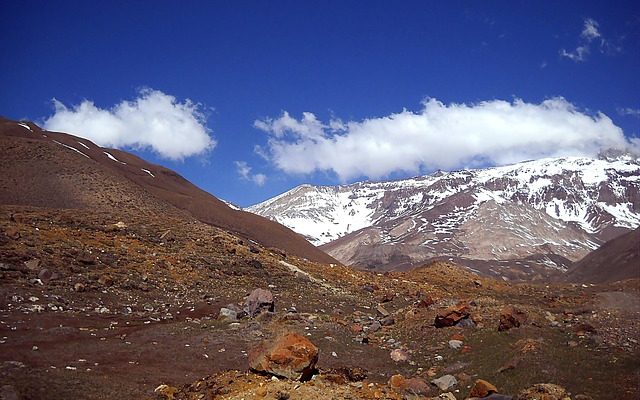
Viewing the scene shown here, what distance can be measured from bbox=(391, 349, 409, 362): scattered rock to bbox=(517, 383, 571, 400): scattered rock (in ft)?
19.7

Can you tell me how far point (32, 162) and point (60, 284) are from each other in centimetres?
4351

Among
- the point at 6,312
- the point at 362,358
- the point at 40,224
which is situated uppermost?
the point at 40,224

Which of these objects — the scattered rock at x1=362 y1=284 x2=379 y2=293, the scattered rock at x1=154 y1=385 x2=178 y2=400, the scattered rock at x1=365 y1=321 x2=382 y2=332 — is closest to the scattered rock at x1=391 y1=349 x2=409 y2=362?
the scattered rock at x1=365 y1=321 x2=382 y2=332

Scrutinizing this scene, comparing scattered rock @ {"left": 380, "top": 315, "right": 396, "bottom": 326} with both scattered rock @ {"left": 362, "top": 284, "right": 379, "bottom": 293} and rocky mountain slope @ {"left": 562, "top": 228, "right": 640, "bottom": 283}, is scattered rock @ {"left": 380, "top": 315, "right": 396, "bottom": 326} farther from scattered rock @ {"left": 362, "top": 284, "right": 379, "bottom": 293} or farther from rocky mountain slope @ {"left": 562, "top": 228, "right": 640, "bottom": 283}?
rocky mountain slope @ {"left": 562, "top": 228, "right": 640, "bottom": 283}

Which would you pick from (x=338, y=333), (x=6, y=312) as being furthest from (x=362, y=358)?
(x=6, y=312)

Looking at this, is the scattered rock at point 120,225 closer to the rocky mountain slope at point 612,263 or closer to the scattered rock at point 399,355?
the scattered rock at point 399,355

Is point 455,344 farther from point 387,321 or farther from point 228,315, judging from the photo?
point 228,315

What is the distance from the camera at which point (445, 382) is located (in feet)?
50.5

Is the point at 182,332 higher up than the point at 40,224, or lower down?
lower down

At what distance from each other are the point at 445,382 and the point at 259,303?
1157 centimetres

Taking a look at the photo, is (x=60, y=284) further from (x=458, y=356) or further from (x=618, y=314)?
(x=618, y=314)

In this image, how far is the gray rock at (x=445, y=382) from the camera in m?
15.2

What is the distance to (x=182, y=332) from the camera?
20359 millimetres

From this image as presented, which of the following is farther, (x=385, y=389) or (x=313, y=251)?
A: (x=313, y=251)
